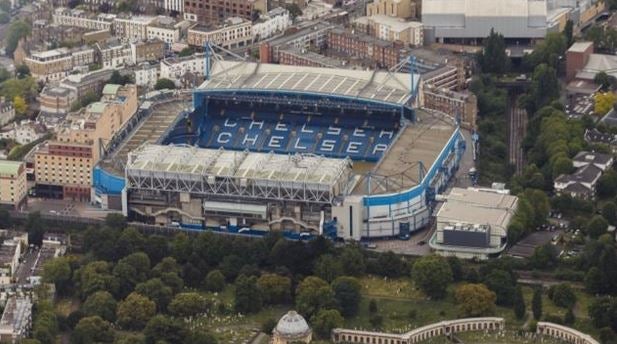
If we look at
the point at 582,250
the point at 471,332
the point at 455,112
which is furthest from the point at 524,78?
the point at 471,332

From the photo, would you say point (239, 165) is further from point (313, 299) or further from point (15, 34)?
point (15, 34)

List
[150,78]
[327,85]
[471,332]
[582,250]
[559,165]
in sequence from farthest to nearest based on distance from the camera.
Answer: [150,78], [327,85], [559,165], [582,250], [471,332]

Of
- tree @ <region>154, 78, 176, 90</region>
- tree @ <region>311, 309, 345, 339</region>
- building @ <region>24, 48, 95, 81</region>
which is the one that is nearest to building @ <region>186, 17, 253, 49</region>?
building @ <region>24, 48, 95, 81</region>

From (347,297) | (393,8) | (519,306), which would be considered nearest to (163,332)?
(347,297)

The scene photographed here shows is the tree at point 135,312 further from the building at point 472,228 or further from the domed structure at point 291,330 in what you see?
the building at point 472,228

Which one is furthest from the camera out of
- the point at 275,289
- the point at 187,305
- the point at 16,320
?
the point at 275,289

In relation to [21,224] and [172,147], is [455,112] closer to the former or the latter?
[172,147]

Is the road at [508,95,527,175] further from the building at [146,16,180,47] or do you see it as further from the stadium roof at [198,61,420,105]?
the building at [146,16,180,47]
